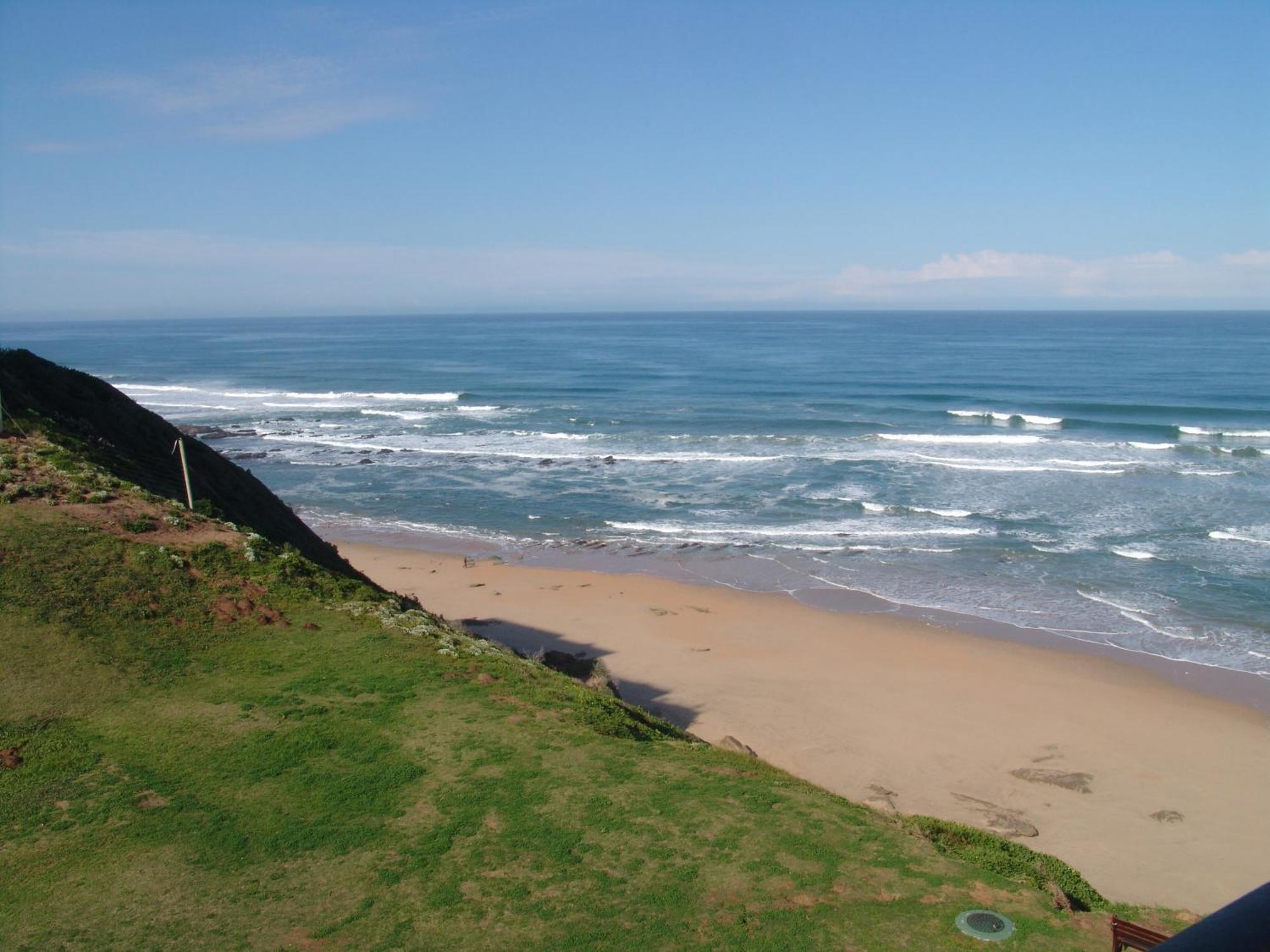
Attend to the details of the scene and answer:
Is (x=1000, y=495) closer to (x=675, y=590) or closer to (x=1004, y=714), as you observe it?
(x=675, y=590)

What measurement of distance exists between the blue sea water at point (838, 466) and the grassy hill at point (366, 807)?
594 inches

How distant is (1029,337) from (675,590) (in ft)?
359

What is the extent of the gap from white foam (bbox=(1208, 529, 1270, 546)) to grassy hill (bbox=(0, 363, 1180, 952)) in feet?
78.3

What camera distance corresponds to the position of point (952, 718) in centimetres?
1844

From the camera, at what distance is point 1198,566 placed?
27234 mm

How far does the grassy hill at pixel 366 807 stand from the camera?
8211 mm

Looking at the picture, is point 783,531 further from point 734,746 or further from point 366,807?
point 366,807

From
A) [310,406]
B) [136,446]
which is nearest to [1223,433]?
[136,446]

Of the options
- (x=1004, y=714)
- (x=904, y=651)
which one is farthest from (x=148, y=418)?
(x=1004, y=714)

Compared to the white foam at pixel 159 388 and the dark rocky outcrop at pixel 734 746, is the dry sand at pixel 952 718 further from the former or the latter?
the white foam at pixel 159 388

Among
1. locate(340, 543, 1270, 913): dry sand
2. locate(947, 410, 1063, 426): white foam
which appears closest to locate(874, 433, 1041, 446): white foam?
locate(947, 410, 1063, 426): white foam

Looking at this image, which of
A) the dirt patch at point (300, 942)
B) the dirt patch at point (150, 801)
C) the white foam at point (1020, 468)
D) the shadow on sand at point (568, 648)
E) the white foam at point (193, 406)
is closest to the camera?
the dirt patch at point (300, 942)

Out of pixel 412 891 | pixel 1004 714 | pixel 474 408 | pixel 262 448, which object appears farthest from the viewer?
pixel 474 408

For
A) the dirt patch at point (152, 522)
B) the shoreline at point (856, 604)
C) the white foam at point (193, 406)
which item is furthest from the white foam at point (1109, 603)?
the white foam at point (193, 406)
